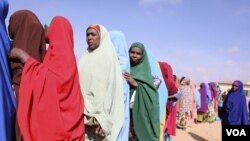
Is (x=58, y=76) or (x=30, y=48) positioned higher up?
(x=30, y=48)

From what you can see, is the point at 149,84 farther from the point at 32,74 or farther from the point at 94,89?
the point at 32,74

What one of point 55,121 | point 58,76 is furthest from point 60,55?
point 55,121

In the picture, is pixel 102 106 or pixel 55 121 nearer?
pixel 55 121

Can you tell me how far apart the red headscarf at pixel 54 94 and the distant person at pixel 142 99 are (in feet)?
4.58

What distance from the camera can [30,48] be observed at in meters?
2.91

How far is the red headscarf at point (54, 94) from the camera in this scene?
106 inches

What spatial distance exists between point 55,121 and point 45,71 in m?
0.42

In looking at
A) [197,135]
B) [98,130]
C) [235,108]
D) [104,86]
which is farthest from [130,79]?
[197,135]

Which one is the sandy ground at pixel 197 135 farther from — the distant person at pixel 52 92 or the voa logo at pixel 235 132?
the distant person at pixel 52 92

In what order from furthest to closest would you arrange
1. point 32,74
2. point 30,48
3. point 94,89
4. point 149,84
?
point 149,84, point 94,89, point 30,48, point 32,74

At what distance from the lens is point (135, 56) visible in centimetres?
461

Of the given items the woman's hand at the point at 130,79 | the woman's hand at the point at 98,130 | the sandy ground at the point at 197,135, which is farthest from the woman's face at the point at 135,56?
the sandy ground at the point at 197,135

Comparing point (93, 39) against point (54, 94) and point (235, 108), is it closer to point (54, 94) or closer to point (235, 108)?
point (54, 94)


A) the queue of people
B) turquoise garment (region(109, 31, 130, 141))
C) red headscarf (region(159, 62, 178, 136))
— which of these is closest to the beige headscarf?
the queue of people
